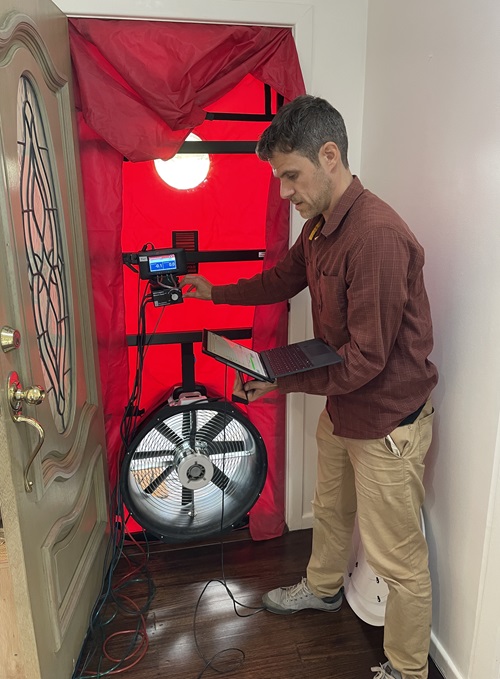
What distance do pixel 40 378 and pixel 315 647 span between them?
128 cm

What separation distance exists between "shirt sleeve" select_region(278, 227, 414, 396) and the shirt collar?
0.44ft

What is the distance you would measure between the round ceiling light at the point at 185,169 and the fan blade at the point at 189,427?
33.1 inches

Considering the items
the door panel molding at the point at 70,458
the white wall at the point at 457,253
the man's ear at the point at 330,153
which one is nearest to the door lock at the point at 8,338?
the door panel molding at the point at 70,458

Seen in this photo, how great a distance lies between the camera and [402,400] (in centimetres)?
148

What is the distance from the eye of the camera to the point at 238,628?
186 cm

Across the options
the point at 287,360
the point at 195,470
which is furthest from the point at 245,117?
the point at 195,470

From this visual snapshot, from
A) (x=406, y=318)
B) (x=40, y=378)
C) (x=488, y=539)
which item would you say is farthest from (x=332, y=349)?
(x=40, y=378)

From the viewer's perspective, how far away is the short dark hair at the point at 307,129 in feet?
4.50

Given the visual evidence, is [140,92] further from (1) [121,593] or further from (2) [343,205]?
(1) [121,593]

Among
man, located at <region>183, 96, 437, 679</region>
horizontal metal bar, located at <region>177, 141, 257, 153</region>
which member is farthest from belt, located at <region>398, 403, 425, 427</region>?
horizontal metal bar, located at <region>177, 141, 257, 153</region>

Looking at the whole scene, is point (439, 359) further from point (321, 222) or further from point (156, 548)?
point (156, 548)

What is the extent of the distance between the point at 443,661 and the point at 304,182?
1534mm

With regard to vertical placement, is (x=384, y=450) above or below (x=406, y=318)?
below

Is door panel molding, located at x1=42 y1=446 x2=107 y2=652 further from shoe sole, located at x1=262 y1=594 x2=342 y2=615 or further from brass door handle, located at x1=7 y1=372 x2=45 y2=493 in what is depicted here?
shoe sole, located at x1=262 y1=594 x2=342 y2=615
